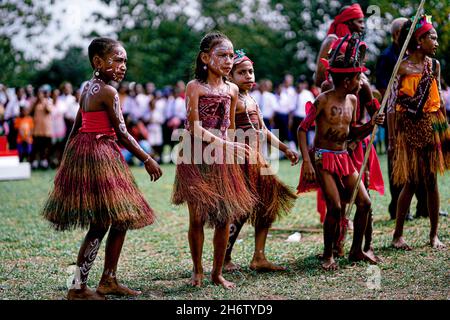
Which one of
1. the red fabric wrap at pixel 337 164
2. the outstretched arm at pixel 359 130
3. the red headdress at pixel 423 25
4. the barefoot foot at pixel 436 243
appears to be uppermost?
the red headdress at pixel 423 25

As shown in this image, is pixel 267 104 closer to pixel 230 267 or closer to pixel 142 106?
pixel 142 106

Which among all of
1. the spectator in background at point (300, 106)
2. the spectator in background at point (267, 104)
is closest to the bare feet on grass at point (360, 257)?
the spectator in background at point (300, 106)

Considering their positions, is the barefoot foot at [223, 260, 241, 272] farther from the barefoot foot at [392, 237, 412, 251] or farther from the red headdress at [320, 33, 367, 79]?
the red headdress at [320, 33, 367, 79]

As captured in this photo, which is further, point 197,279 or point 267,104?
point 267,104

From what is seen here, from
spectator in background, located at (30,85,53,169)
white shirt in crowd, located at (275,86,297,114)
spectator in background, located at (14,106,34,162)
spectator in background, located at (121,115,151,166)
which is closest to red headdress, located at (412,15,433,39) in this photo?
spectator in background, located at (121,115,151,166)

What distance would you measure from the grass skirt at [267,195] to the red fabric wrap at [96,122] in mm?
1264

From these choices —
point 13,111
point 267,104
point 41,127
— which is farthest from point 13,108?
point 267,104

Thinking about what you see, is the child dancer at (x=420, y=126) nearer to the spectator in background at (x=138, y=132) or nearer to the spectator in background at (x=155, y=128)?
the spectator in background at (x=138, y=132)

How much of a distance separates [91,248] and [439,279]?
2.47 metres

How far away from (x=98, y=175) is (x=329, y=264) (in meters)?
2.04

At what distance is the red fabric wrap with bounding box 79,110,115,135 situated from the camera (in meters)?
4.70

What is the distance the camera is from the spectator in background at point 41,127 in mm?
16047

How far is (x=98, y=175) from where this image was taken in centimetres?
462

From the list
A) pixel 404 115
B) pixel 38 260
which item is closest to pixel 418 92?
pixel 404 115
